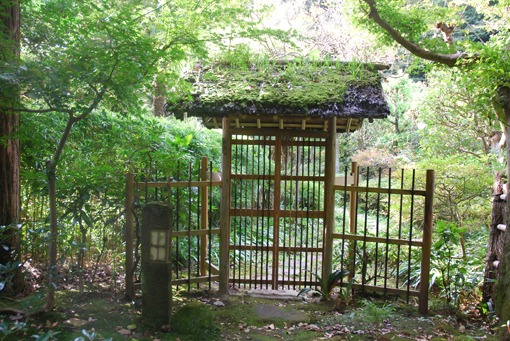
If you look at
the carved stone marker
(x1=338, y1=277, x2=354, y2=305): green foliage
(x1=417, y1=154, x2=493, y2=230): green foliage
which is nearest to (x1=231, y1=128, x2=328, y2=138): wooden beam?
the carved stone marker

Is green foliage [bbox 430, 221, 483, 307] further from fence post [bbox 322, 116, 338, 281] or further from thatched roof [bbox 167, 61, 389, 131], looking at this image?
thatched roof [bbox 167, 61, 389, 131]

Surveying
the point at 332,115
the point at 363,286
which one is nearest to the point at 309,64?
the point at 332,115

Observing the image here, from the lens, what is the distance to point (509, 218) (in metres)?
4.22

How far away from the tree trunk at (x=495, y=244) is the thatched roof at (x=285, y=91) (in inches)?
75.7

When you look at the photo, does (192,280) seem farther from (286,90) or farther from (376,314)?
(286,90)

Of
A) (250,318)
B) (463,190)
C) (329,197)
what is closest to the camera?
(250,318)

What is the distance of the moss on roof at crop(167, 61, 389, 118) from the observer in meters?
4.77

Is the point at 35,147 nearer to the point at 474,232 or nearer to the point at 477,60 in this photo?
the point at 477,60

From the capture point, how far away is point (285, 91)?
500 centimetres

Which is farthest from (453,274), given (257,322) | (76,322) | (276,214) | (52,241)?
(52,241)

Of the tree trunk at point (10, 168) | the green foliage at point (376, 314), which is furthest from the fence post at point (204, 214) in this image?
the green foliage at point (376, 314)

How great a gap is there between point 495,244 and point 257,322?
3478mm

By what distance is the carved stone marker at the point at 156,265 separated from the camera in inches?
147

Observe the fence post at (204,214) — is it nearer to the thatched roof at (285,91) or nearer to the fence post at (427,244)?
the thatched roof at (285,91)
